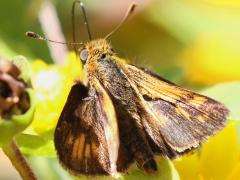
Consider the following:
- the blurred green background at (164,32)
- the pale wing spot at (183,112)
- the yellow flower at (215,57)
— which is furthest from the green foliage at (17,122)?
the yellow flower at (215,57)

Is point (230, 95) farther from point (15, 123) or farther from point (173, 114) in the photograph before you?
point (15, 123)

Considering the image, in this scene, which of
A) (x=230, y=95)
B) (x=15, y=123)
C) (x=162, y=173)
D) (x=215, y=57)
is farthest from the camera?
(x=215, y=57)

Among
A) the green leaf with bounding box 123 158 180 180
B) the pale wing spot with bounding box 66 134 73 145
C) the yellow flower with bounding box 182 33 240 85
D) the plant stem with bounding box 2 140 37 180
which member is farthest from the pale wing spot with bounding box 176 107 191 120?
the yellow flower with bounding box 182 33 240 85

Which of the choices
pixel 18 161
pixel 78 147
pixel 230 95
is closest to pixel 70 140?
pixel 78 147

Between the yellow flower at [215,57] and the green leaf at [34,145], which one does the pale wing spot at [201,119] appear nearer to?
the green leaf at [34,145]

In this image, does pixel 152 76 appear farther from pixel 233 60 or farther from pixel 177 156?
pixel 233 60
